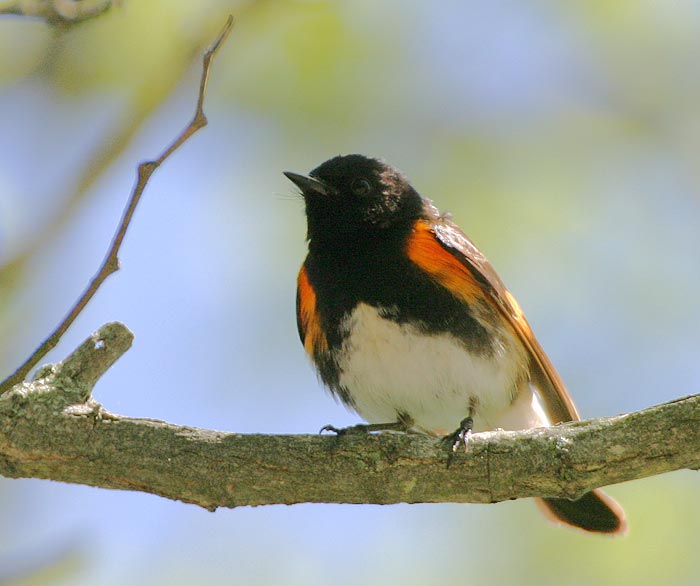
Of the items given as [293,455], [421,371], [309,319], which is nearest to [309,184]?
[309,319]

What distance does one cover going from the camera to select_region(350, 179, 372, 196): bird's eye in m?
4.29

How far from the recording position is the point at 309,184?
4.22 m

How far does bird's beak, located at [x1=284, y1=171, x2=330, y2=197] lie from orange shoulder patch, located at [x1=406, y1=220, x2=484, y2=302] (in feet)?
1.71

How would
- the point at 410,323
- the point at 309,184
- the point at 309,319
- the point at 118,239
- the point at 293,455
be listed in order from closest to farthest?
the point at 118,239 < the point at 293,455 < the point at 410,323 < the point at 309,319 < the point at 309,184

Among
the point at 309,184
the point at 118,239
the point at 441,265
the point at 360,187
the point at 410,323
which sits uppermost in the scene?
the point at 360,187

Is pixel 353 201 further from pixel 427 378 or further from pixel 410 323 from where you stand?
pixel 427 378

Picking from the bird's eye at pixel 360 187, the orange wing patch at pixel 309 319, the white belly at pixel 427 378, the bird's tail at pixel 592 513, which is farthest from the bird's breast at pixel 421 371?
the bird's eye at pixel 360 187

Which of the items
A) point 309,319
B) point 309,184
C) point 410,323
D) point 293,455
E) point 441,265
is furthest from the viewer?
point 309,184

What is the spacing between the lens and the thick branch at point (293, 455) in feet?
8.96

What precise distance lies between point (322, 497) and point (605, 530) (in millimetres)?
1734

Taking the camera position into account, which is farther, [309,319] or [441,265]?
[309,319]

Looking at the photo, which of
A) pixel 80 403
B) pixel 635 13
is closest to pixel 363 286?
pixel 80 403

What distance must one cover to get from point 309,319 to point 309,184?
26.4 inches

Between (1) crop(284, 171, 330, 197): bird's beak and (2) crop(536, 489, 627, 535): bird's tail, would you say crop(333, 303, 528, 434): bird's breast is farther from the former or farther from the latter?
(1) crop(284, 171, 330, 197): bird's beak
